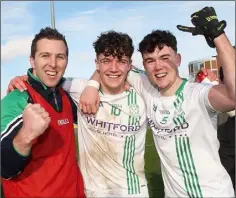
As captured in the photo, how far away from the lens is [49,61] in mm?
3736

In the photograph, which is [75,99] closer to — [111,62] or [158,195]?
[111,62]

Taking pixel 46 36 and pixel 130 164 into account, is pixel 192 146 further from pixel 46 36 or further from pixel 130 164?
pixel 46 36

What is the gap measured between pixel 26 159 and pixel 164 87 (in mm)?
1497

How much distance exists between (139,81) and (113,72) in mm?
341

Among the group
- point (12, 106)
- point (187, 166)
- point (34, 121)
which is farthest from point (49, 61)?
point (187, 166)

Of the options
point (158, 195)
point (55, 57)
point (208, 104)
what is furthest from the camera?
point (158, 195)

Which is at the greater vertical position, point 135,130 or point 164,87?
point 164,87

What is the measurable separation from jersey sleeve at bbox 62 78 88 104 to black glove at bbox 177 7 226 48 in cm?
155

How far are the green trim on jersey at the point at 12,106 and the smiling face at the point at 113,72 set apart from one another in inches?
36.2

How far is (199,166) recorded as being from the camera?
356 centimetres

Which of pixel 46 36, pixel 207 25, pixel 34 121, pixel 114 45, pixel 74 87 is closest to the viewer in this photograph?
pixel 34 121

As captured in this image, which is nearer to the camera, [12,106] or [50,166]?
[12,106]

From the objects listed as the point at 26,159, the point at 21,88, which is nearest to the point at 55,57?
the point at 21,88

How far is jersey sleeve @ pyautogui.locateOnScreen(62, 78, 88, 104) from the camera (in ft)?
14.2
